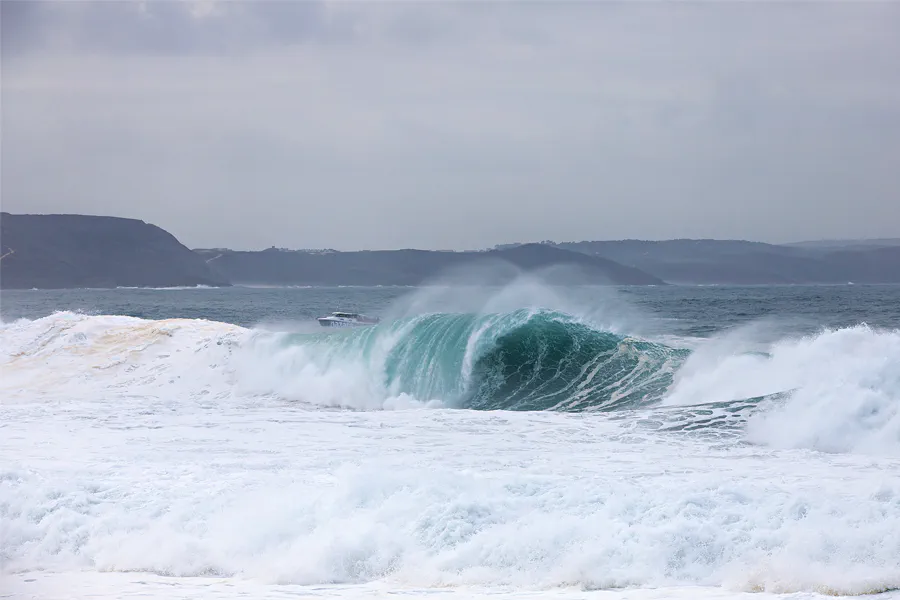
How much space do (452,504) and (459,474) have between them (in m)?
0.63

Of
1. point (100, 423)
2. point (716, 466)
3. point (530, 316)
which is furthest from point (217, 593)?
point (530, 316)

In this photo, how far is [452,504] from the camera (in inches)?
295

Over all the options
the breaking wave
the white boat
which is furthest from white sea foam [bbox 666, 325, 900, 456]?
the white boat

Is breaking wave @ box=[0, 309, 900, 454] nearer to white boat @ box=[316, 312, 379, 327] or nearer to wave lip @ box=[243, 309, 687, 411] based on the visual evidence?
wave lip @ box=[243, 309, 687, 411]

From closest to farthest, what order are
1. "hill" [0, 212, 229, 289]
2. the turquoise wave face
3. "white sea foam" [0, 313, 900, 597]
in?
"white sea foam" [0, 313, 900, 597] → the turquoise wave face → "hill" [0, 212, 229, 289]

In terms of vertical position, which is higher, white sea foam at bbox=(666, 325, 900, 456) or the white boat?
white sea foam at bbox=(666, 325, 900, 456)

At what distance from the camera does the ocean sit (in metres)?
6.57

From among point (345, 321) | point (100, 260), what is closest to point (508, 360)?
point (345, 321)

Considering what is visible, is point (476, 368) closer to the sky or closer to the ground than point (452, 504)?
closer to the sky

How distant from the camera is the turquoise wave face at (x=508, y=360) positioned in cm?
1555

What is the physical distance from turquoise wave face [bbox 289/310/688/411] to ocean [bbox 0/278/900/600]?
6 cm

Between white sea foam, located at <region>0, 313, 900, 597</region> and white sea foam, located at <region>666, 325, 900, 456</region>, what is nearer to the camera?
white sea foam, located at <region>0, 313, 900, 597</region>

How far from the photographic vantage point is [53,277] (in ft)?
312

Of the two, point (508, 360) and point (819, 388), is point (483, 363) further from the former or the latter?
point (819, 388)
